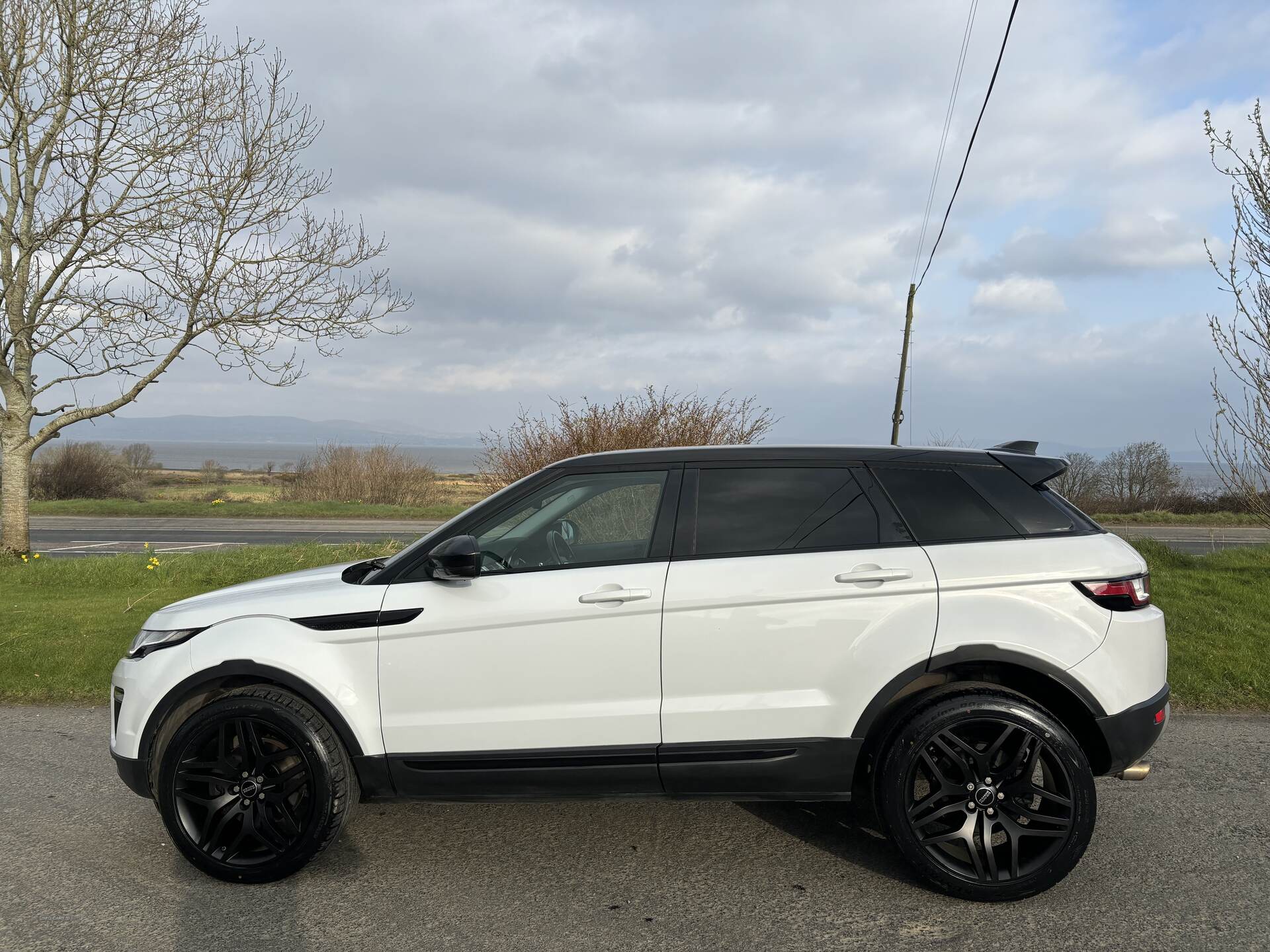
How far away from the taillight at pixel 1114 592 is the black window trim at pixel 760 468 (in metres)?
0.67

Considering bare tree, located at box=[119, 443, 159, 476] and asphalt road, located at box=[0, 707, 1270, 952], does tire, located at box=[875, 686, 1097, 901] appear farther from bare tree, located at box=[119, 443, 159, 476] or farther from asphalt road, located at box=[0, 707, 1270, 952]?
bare tree, located at box=[119, 443, 159, 476]

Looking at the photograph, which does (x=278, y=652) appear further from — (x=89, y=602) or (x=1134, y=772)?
(x=89, y=602)

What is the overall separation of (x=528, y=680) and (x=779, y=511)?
123cm

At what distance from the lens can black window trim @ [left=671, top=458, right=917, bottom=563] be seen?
11.8 feet

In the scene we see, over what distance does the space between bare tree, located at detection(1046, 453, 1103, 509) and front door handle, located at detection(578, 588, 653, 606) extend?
23.4 meters

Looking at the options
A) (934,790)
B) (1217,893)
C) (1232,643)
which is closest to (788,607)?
(934,790)

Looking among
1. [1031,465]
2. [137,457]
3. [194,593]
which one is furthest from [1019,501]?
[137,457]

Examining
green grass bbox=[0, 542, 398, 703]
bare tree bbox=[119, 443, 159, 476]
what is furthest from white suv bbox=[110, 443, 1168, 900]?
bare tree bbox=[119, 443, 159, 476]

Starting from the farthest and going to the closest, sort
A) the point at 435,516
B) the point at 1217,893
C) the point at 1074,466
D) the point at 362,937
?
the point at 1074,466 < the point at 435,516 < the point at 1217,893 < the point at 362,937

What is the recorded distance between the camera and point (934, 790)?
11.3ft

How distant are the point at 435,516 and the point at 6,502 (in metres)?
11.4

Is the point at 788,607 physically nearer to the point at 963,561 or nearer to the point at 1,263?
the point at 963,561

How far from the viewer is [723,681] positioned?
346cm

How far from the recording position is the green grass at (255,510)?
23875mm
